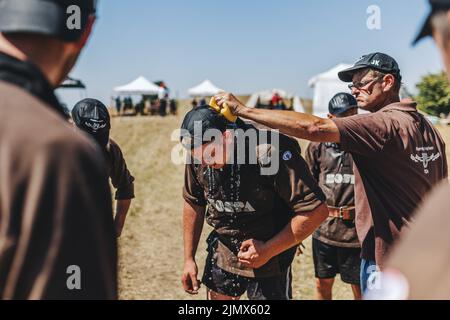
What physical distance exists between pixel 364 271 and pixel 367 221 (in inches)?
15.8

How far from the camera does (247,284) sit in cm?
394

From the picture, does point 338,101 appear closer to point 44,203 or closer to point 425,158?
point 425,158

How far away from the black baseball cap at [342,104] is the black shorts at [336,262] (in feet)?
4.50

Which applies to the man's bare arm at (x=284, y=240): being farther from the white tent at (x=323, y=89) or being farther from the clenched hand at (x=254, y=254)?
the white tent at (x=323, y=89)

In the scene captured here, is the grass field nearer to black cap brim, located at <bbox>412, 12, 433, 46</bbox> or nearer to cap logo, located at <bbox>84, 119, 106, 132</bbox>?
cap logo, located at <bbox>84, 119, 106, 132</bbox>

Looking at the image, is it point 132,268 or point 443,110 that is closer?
point 132,268

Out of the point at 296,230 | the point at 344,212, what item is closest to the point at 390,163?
the point at 296,230

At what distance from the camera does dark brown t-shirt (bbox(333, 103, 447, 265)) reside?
3.20 meters

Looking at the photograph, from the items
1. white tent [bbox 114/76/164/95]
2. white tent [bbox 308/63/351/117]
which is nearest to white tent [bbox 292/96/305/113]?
white tent [bbox 308/63/351/117]

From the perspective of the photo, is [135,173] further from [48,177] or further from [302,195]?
[48,177]

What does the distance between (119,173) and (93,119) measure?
595 mm

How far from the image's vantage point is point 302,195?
3.55 metres

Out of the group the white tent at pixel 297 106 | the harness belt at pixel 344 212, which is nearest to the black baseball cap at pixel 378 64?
the harness belt at pixel 344 212
